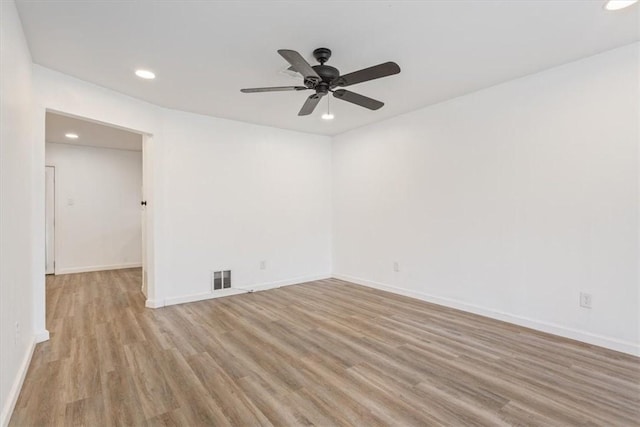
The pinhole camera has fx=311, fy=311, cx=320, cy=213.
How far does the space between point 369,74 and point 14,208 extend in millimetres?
2650

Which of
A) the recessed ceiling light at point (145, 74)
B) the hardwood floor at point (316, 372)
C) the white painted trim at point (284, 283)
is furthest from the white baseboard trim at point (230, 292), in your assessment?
the recessed ceiling light at point (145, 74)

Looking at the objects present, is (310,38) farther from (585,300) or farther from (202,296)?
(202,296)

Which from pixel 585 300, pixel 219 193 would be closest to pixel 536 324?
pixel 585 300

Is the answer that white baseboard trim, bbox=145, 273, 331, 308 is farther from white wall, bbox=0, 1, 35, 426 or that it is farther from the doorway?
the doorway

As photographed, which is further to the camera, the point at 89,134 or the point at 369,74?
the point at 89,134

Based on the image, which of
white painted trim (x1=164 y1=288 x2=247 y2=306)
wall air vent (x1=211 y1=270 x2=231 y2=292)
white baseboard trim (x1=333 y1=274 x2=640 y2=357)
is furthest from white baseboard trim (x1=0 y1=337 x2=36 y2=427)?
→ white baseboard trim (x1=333 y1=274 x2=640 y2=357)

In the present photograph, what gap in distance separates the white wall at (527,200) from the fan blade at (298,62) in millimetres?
2195

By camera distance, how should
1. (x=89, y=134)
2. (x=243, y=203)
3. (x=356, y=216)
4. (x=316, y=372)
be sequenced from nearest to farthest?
(x=316, y=372), (x=243, y=203), (x=356, y=216), (x=89, y=134)

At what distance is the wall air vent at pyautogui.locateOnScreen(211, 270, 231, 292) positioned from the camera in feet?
14.4

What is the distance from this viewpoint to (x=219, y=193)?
447cm

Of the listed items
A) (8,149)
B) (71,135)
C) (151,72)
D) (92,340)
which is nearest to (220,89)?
(151,72)

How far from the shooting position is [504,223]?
336 cm

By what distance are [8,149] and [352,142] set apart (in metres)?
4.22

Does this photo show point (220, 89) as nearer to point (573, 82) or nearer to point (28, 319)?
point (28, 319)
